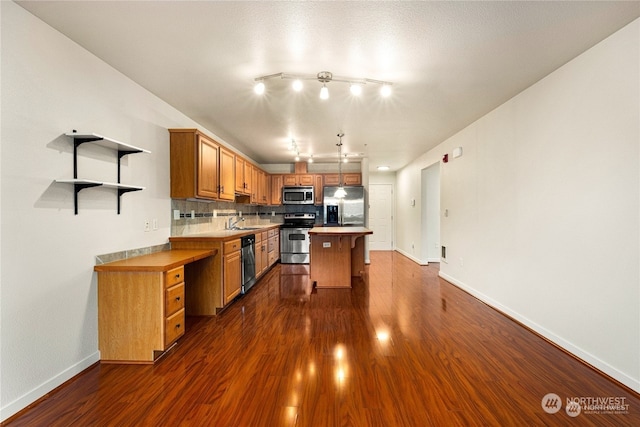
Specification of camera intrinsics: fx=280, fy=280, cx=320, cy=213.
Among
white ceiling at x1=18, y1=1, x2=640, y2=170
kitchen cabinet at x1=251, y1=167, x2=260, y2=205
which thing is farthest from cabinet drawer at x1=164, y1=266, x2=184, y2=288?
kitchen cabinet at x1=251, y1=167, x2=260, y2=205

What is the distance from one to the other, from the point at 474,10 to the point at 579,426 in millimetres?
2623

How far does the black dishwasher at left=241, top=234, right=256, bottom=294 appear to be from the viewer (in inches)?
160

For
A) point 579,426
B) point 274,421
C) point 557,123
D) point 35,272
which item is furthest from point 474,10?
point 35,272

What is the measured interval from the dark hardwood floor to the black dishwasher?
82 centimetres

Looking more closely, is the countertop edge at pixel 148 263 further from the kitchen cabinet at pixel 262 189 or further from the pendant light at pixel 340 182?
the kitchen cabinet at pixel 262 189

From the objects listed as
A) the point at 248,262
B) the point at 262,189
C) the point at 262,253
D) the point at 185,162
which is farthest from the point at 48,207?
the point at 262,189

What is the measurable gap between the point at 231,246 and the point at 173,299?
3.87 ft

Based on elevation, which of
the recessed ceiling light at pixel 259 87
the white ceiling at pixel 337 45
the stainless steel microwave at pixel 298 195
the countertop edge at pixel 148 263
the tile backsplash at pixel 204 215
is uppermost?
the white ceiling at pixel 337 45

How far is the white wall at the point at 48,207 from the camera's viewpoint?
1720mm

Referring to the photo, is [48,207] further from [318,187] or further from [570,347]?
[318,187]

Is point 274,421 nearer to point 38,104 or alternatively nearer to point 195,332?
point 195,332

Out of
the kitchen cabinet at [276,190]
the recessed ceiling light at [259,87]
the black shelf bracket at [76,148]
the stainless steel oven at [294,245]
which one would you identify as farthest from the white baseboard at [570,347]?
the kitchen cabinet at [276,190]

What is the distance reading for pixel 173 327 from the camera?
8.18 feet

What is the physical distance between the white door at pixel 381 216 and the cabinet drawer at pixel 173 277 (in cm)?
671
